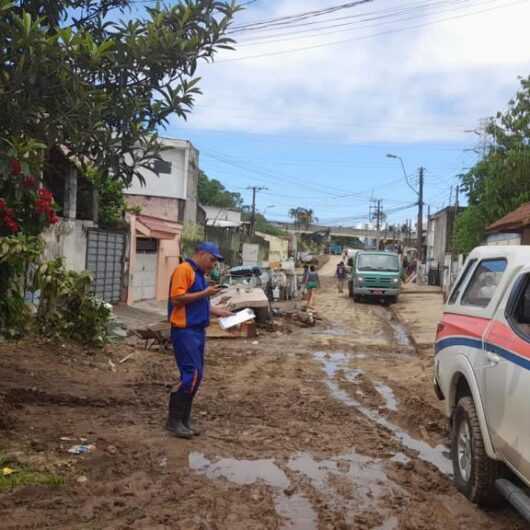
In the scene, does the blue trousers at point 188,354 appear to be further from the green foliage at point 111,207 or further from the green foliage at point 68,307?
the green foliage at point 111,207

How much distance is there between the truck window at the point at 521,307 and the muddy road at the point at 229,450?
1.32m

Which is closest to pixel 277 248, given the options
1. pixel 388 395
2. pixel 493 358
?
pixel 388 395

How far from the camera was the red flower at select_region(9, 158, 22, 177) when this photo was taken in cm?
449

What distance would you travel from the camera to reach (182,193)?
126 feet

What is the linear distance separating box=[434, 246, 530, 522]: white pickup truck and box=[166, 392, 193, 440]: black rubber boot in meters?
2.33

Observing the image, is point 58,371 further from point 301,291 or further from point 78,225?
point 301,291

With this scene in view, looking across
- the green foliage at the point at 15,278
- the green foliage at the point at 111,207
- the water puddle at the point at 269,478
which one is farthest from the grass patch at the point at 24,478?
the green foliage at the point at 111,207

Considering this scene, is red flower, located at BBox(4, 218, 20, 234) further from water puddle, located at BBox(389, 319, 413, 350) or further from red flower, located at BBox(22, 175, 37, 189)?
water puddle, located at BBox(389, 319, 413, 350)

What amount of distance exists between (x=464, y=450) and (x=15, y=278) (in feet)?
23.9

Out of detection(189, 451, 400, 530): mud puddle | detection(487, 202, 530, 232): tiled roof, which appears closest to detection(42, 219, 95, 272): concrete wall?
detection(189, 451, 400, 530): mud puddle

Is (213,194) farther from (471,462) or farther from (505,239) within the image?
(471,462)

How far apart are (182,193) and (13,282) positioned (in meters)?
28.8

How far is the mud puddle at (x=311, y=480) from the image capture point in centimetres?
455

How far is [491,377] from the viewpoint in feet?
14.1
